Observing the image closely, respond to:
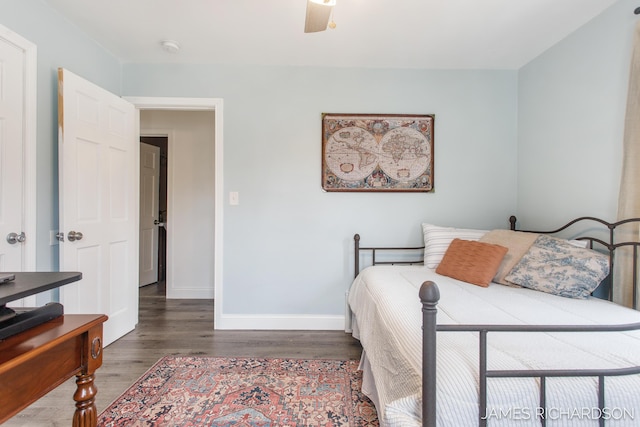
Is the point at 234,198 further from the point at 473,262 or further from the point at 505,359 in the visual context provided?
the point at 505,359

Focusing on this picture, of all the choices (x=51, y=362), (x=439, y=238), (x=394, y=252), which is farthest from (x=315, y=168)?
(x=51, y=362)

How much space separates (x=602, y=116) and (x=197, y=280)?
4.05 meters

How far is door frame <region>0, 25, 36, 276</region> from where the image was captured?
5.94ft

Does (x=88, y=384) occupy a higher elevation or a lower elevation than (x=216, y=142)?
lower

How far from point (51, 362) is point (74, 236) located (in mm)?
1555

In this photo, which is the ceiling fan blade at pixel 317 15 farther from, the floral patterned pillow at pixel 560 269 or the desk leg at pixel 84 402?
the floral patterned pillow at pixel 560 269

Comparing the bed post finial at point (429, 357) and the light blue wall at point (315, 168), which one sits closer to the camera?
the bed post finial at point (429, 357)

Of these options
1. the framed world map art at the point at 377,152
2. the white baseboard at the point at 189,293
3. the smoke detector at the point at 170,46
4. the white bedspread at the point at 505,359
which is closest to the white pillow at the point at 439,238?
the framed world map art at the point at 377,152

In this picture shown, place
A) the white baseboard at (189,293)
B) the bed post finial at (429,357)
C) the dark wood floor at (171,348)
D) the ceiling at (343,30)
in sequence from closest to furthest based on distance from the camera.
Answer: the bed post finial at (429,357), the dark wood floor at (171,348), the ceiling at (343,30), the white baseboard at (189,293)

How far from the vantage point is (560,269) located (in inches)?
71.1

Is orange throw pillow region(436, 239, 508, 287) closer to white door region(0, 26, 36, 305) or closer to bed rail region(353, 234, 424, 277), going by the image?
bed rail region(353, 234, 424, 277)

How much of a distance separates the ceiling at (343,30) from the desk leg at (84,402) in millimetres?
2051

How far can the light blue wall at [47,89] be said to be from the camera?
1.88 meters

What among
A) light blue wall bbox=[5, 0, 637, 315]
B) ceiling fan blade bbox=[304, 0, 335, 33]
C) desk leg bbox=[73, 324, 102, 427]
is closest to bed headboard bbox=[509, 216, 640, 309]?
light blue wall bbox=[5, 0, 637, 315]
